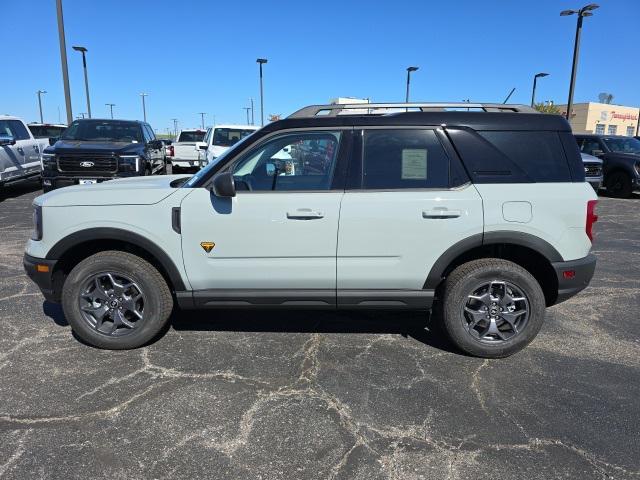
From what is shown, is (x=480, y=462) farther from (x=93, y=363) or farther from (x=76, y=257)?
(x=76, y=257)

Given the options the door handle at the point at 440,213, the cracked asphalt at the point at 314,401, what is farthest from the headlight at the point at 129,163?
the door handle at the point at 440,213

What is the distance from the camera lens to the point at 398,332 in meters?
4.21

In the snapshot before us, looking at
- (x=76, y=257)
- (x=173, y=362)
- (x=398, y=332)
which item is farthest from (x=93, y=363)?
(x=398, y=332)

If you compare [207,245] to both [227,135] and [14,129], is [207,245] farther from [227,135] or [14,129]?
[14,129]

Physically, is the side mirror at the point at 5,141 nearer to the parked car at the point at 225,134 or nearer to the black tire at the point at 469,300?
the parked car at the point at 225,134

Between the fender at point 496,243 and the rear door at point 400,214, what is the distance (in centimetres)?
4

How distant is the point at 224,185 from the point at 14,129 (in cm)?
1135

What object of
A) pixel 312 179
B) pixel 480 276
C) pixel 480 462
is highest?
pixel 312 179

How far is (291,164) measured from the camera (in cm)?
375

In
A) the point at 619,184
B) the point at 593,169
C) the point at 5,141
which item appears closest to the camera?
the point at 5,141

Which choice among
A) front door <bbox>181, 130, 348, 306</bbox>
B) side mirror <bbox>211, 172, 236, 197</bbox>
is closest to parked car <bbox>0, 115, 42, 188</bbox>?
front door <bbox>181, 130, 348, 306</bbox>

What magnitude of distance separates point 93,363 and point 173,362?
1.91ft

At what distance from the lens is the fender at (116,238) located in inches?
138

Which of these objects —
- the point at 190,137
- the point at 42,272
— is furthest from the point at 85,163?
the point at 190,137
